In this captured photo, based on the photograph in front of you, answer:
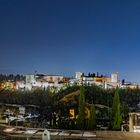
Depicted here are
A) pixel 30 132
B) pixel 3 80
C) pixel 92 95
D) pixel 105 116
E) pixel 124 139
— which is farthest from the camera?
pixel 3 80

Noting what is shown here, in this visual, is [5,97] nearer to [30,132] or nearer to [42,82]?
[42,82]

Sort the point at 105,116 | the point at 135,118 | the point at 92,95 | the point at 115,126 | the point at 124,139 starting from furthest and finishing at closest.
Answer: the point at 92,95 < the point at 105,116 < the point at 115,126 < the point at 135,118 < the point at 124,139

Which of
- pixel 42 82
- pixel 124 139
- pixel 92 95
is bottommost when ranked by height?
pixel 124 139

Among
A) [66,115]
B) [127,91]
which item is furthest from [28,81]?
[66,115]

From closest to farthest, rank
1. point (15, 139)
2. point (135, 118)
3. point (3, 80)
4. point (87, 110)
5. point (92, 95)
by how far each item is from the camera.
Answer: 1. point (15, 139)
2. point (135, 118)
3. point (87, 110)
4. point (92, 95)
5. point (3, 80)

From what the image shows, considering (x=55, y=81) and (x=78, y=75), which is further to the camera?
(x=55, y=81)

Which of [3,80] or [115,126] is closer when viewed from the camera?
[115,126]

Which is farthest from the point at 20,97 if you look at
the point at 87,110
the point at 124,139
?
the point at 124,139

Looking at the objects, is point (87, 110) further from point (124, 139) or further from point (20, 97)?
point (20, 97)

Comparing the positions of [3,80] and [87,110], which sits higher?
[3,80]
